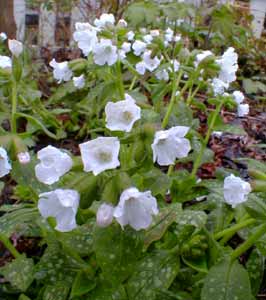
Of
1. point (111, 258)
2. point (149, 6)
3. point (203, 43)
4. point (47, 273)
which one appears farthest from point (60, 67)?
point (203, 43)

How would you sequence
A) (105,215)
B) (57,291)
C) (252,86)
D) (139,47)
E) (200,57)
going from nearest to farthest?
(105,215)
(57,291)
(200,57)
(139,47)
(252,86)

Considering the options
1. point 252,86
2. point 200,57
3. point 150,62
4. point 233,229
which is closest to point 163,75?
point 150,62

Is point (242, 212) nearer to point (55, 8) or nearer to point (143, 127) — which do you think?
point (143, 127)

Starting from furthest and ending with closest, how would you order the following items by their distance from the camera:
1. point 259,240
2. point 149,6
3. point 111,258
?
point 149,6 → point 259,240 → point 111,258

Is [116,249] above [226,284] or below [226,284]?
above

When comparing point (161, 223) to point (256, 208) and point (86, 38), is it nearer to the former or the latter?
point (256, 208)

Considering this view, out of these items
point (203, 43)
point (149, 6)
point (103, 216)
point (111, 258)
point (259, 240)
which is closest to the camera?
point (103, 216)

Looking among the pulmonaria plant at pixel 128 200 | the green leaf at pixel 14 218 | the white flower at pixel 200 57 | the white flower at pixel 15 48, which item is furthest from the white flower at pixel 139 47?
the green leaf at pixel 14 218
